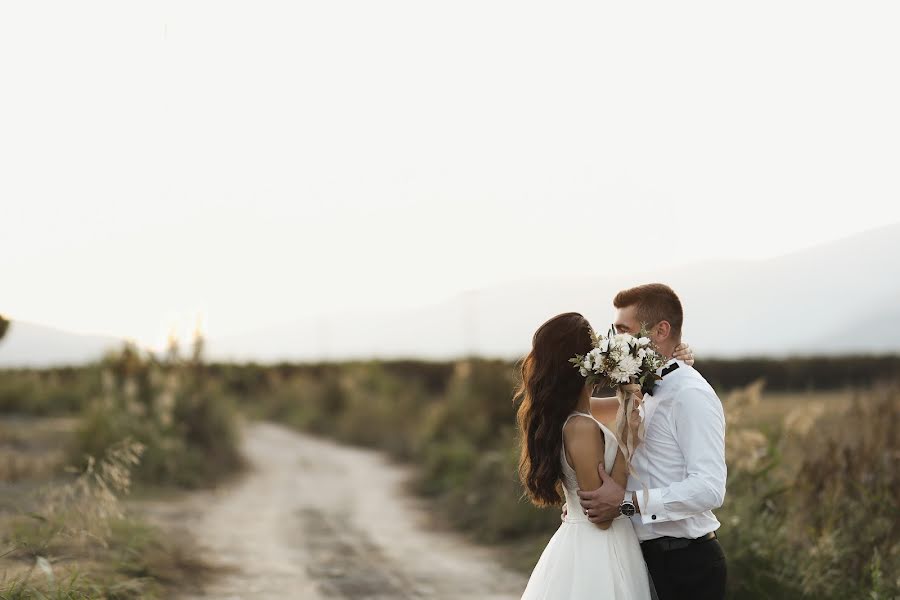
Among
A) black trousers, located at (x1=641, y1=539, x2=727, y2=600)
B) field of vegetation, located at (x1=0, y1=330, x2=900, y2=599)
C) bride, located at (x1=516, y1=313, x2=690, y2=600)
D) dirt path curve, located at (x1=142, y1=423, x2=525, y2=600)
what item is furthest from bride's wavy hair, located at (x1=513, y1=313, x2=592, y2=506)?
dirt path curve, located at (x1=142, y1=423, x2=525, y2=600)

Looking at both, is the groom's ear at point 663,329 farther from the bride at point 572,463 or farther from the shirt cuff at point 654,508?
the shirt cuff at point 654,508

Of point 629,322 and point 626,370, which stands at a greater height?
point 629,322

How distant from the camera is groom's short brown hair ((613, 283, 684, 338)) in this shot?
12.7 ft

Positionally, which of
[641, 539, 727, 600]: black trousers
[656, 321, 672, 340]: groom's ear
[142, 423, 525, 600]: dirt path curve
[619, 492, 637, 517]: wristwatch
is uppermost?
[656, 321, 672, 340]: groom's ear

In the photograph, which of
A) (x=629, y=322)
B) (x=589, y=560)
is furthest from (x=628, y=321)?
(x=589, y=560)

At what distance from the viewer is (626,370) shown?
360cm

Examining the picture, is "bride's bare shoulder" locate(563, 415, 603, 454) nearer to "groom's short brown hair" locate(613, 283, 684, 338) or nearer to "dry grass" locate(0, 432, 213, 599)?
"groom's short brown hair" locate(613, 283, 684, 338)

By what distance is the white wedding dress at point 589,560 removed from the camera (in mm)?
3898

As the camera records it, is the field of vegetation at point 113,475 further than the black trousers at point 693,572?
Yes

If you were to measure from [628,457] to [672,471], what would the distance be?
0.16 meters

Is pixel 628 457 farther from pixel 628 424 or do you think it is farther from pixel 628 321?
pixel 628 321

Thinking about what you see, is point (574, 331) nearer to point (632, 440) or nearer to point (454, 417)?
point (632, 440)

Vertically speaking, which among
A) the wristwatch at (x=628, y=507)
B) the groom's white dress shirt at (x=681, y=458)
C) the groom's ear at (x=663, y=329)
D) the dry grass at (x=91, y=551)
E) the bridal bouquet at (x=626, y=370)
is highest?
the groom's ear at (x=663, y=329)

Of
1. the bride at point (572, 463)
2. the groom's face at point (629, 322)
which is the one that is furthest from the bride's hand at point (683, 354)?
the groom's face at point (629, 322)
